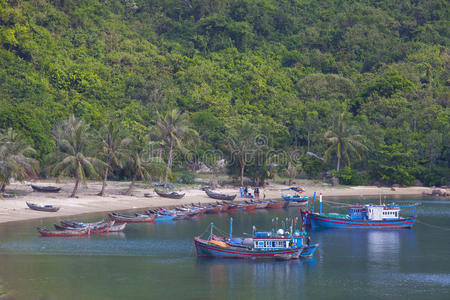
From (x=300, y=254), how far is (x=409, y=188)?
61431 millimetres

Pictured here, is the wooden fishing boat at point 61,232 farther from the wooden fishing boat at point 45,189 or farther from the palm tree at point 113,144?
the wooden fishing boat at point 45,189

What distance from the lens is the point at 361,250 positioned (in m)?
57.2

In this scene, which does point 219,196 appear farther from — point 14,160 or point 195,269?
point 195,269

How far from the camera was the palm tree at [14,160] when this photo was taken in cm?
6594

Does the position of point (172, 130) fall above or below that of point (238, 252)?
above

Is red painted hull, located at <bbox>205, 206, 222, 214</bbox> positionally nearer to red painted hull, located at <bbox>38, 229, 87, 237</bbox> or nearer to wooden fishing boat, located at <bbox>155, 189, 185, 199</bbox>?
wooden fishing boat, located at <bbox>155, 189, 185, 199</bbox>

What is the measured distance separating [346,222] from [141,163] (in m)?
28.6

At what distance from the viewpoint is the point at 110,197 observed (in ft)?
261

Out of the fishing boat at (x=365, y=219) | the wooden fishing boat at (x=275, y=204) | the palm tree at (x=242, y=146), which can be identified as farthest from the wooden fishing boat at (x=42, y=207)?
the palm tree at (x=242, y=146)

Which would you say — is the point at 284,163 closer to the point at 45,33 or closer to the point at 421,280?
the point at 421,280

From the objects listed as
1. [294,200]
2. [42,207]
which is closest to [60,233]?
[42,207]

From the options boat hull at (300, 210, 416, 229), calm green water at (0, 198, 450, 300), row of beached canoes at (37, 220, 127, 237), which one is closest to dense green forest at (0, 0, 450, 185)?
row of beached canoes at (37, 220, 127, 237)

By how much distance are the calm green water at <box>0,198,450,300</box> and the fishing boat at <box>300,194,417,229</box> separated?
353 centimetres

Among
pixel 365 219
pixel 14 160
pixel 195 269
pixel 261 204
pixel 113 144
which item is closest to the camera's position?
pixel 195 269
